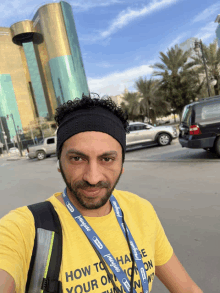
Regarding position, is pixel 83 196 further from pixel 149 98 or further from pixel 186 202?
pixel 149 98

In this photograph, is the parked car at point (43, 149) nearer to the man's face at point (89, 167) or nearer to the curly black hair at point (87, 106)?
the curly black hair at point (87, 106)

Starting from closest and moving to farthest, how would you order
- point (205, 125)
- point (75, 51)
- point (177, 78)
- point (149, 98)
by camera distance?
point (205, 125), point (177, 78), point (149, 98), point (75, 51)

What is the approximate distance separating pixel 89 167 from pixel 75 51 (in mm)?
88667

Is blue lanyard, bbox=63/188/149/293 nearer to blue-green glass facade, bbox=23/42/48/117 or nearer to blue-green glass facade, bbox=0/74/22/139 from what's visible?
blue-green glass facade, bbox=0/74/22/139

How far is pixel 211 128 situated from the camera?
707 cm

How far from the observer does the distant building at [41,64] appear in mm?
76438

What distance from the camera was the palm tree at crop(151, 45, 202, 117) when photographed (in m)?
25.4

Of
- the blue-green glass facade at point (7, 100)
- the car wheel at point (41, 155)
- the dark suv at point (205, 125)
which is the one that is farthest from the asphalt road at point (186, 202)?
the blue-green glass facade at point (7, 100)

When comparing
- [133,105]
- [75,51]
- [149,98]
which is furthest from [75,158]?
[75,51]

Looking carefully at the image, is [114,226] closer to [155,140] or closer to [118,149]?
[118,149]

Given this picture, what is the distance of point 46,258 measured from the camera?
956 mm

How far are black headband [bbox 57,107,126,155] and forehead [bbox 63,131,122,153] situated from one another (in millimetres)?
22

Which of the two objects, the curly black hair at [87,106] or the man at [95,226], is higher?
the curly black hair at [87,106]

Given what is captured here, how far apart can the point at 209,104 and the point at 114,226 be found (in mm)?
7126
